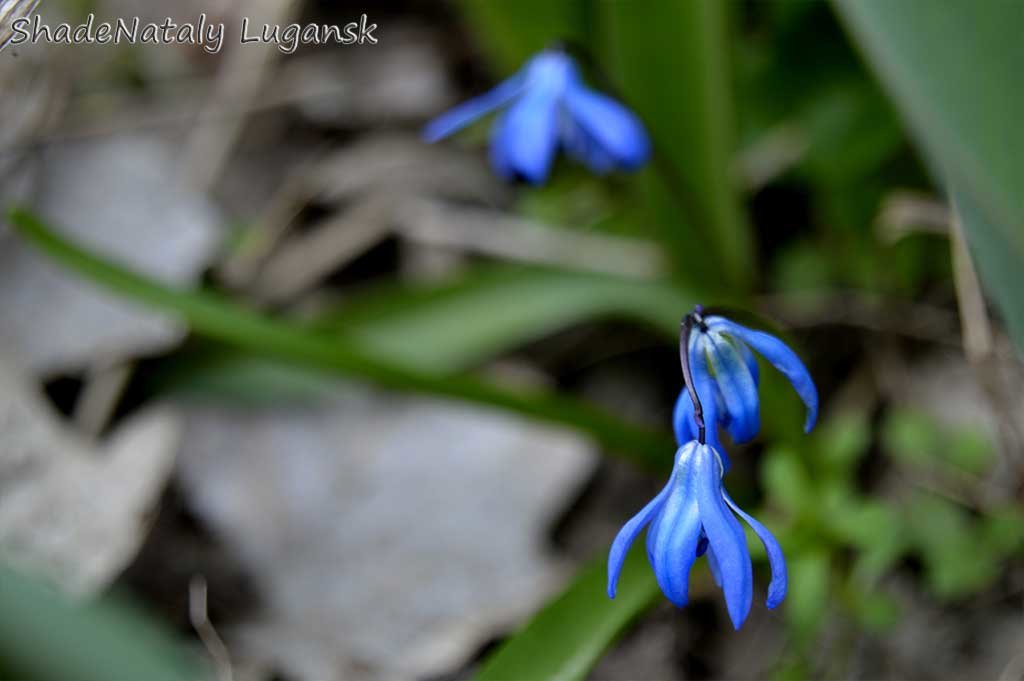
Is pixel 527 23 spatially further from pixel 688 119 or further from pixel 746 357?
pixel 746 357

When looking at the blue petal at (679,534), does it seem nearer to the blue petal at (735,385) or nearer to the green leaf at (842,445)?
the blue petal at (735,385)

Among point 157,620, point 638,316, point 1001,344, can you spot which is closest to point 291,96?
point 638,316

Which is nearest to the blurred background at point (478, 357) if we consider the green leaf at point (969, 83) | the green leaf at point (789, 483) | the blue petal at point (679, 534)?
the green leaf at point (789, 483)

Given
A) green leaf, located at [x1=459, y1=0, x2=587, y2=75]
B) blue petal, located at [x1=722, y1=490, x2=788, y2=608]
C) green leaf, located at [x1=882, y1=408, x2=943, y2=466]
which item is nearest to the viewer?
blue petal, located at [x1=722, y1=490, x2=788, y2=608]

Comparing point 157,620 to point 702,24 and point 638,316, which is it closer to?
point 638,316

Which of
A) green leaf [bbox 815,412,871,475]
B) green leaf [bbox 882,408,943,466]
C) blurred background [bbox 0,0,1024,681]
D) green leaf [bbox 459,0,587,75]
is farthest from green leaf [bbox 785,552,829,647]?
green leaf [bbox 459,0,587,75]

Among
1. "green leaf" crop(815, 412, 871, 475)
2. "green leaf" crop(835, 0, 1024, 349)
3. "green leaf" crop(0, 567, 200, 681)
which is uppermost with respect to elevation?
"green leaf" crop(835, 0, 1024, 349)

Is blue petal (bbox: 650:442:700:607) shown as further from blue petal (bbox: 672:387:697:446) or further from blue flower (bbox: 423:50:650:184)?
blue flower (bbox: 423:50:650:184)
